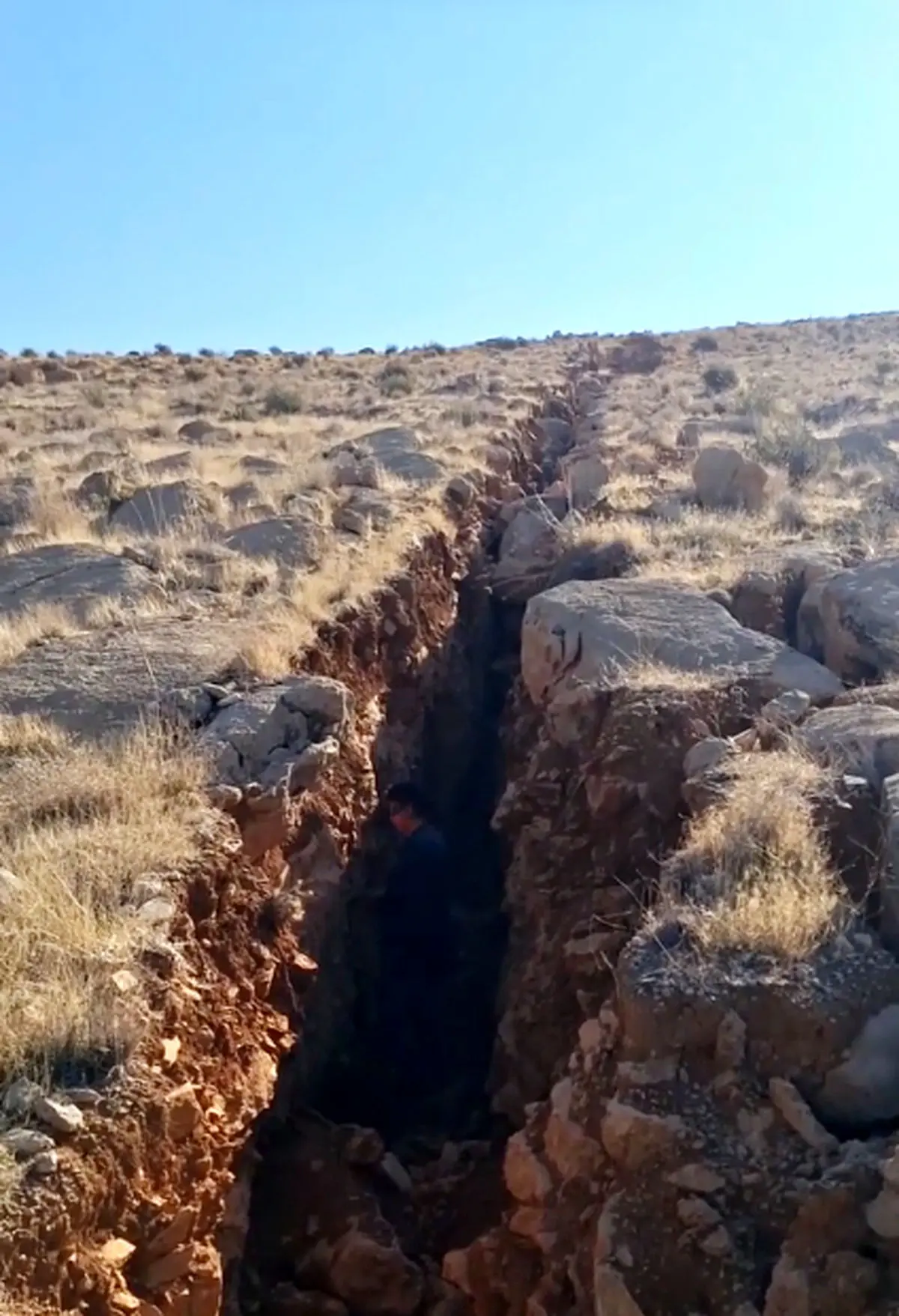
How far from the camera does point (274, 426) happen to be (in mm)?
19812

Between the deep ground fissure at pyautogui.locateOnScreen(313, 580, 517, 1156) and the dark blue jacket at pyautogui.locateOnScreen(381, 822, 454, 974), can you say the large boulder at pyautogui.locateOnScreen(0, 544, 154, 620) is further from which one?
the dark blue jacket at pyautogui.locateOnScreen(381, 822, 454, 974)

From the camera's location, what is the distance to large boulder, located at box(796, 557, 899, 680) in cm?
895

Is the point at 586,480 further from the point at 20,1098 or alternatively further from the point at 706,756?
the point at 20,1098

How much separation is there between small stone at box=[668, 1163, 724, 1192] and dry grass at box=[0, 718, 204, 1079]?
2062mm

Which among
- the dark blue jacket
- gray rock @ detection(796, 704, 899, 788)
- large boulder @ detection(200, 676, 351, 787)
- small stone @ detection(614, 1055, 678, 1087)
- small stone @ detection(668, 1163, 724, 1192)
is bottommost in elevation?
the dark blue jacket

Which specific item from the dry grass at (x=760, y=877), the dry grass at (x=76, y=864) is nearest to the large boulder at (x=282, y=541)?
the dry grass at (x=76, y=864)

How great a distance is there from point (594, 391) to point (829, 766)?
21.6m

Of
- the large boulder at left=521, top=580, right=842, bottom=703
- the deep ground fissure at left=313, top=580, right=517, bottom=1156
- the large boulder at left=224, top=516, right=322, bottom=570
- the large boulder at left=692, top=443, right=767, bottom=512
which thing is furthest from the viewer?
the large boulder at left=692, top=443, right=767, bottom=512

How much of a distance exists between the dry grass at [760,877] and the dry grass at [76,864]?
233cm

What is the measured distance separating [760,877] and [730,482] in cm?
916

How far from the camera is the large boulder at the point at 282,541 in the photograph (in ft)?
37.1

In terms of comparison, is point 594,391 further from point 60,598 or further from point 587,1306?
point 587,1306

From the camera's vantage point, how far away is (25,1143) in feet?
13.6

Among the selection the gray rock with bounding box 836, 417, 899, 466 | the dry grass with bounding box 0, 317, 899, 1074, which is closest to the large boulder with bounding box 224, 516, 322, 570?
the dry grass with bounding box 0, 317, 899, 1074
